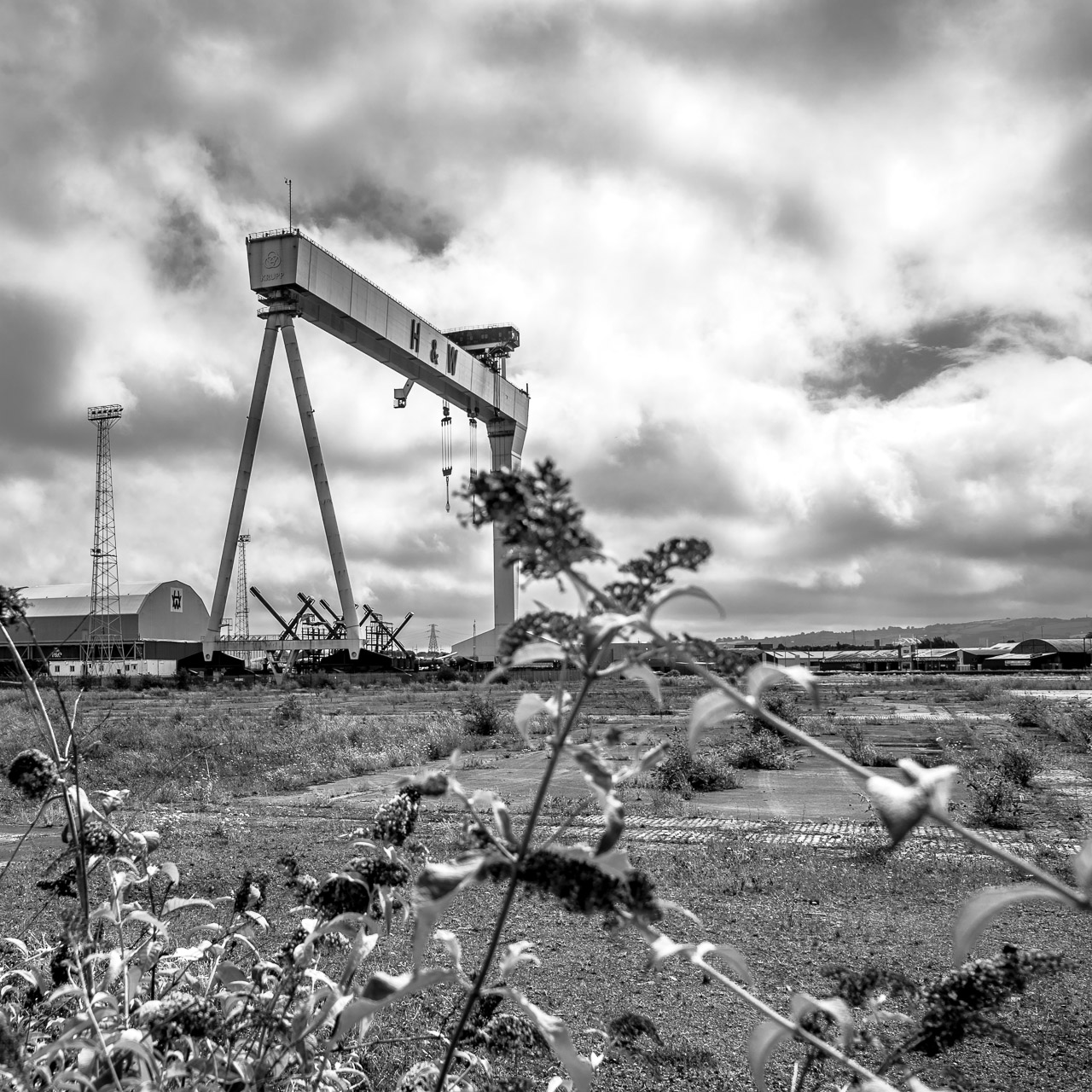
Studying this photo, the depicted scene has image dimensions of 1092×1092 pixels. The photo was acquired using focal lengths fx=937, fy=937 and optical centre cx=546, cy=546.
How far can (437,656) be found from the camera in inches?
2995

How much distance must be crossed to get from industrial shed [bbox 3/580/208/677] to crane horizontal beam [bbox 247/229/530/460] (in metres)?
22.7

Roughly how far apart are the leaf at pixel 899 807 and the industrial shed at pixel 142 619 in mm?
49633

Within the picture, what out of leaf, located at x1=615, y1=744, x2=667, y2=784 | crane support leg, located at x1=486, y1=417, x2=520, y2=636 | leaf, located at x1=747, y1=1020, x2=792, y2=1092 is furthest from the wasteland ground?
crane support leg, located at x1=486, y1=417, x2=520, y2=636

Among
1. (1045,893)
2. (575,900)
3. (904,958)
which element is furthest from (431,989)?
(1045,893)

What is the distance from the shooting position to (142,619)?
50.9m

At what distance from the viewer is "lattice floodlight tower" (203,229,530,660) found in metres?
27.3

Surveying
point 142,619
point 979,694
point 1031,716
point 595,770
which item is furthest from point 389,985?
point 142,619

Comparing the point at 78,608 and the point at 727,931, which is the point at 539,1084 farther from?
the point at 78,608

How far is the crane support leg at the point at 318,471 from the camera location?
94.5ft

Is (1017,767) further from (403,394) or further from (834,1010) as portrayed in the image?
(403,394)

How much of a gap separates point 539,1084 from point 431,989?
2.90ft

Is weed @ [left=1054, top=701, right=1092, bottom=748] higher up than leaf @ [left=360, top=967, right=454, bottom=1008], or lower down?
lower down

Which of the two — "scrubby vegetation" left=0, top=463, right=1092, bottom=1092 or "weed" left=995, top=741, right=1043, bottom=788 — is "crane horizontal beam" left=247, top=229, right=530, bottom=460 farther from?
"scrubby vegetation" left=0, top=463, right=1092, bottom=1092

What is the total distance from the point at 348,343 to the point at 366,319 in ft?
4.01
